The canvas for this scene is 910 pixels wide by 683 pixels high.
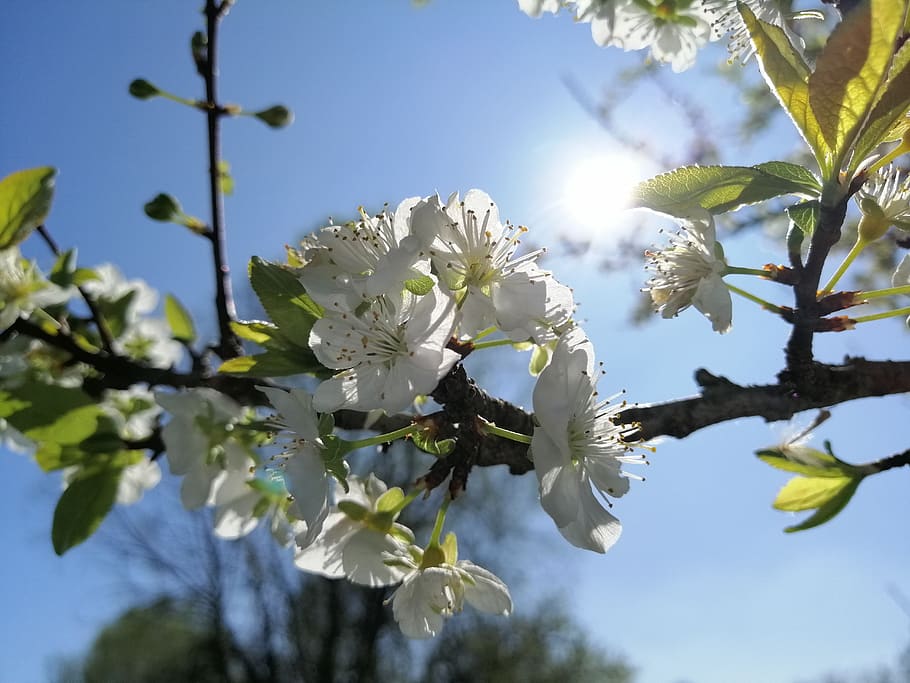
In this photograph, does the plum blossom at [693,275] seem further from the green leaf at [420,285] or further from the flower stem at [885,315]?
the green leaf at [420,285]

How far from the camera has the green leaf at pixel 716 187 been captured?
1.75ft

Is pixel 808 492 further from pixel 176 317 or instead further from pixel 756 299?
pixel 176 317

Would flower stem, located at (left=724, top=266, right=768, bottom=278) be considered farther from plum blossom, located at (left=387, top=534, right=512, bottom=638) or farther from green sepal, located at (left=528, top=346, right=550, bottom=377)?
plum blossom, located at (left=387, top=534, right=512, bottom=638)

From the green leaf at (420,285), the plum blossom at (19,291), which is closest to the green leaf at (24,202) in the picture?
the plum blossom at (19,291)

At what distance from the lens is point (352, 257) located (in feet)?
1.81

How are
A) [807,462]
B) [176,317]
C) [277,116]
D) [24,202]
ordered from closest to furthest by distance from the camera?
[807,462] → [24,202] → [277,116] → [176,317]

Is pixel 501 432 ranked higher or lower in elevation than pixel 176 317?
lower

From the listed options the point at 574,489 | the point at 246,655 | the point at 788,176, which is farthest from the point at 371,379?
the point at 246,655

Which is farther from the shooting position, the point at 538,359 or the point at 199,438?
the point at 199,438

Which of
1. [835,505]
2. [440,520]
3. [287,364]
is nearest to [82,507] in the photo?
[287,364]

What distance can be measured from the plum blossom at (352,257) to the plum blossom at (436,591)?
0.25 metres

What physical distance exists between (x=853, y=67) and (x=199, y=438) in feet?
2.69

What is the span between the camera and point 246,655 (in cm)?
807

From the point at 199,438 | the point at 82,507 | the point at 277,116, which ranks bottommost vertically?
the point at 82,507
